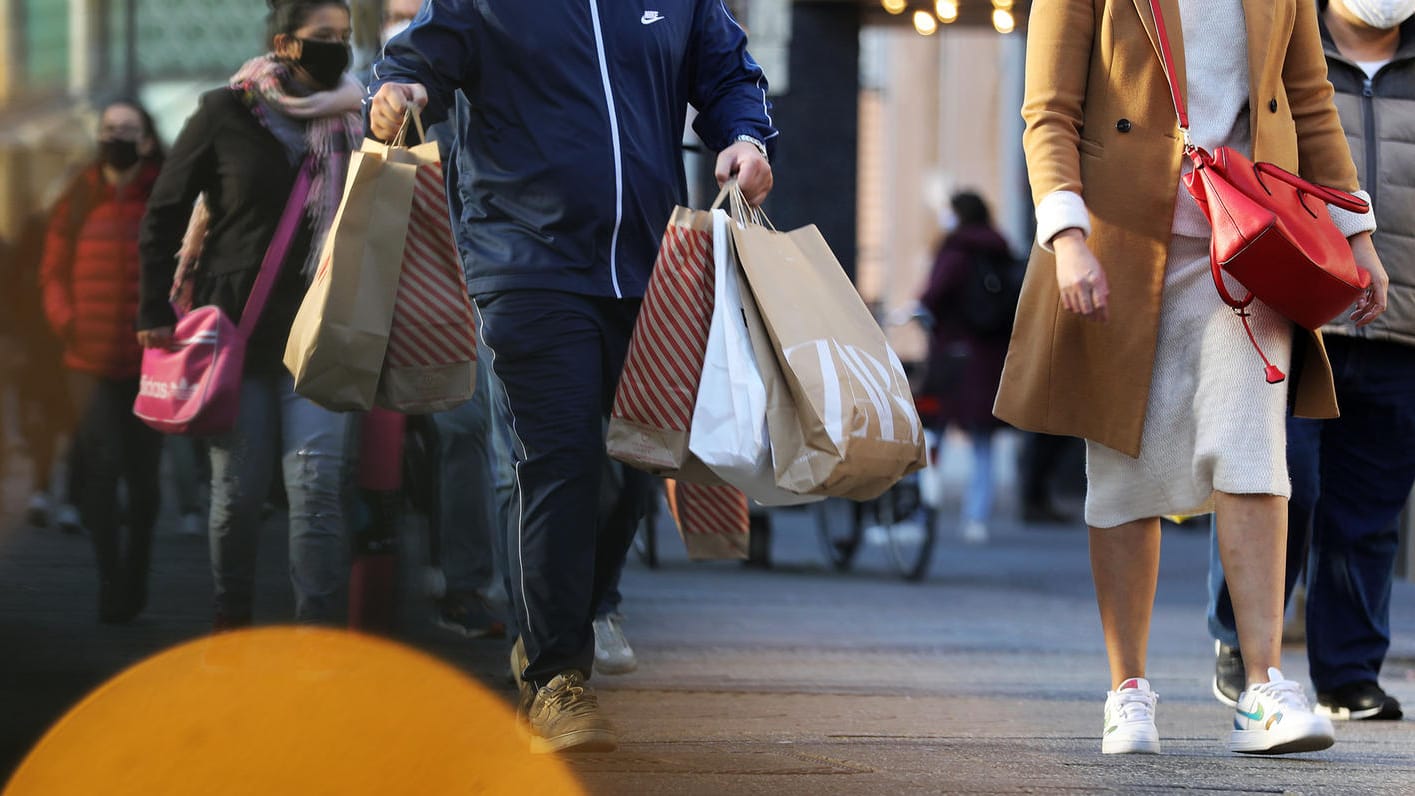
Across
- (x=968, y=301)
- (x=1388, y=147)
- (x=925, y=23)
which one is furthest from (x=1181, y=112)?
(x=968, y=301)

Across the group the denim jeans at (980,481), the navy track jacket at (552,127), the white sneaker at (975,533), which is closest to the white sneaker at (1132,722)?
the navy track jacket at (552,127)

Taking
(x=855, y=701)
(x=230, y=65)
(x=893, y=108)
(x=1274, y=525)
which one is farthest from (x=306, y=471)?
(x=893, y=108)

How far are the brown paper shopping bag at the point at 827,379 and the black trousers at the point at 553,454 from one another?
406mm

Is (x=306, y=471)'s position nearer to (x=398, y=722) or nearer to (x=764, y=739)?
(x=398, y=722)

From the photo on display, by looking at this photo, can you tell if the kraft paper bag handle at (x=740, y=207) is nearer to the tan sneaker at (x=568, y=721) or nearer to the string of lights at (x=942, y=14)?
the tan sneaker at (x=568, y=721)

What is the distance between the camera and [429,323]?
419 centimetres

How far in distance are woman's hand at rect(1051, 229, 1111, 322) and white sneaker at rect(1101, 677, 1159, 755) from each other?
81cm

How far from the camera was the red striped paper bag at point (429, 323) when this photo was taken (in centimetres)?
417

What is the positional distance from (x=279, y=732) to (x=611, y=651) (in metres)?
1.61

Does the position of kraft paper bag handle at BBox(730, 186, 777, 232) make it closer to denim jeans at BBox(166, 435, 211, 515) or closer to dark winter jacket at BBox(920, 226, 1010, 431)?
denim jeans at BBox(166, 435, 211, 515)

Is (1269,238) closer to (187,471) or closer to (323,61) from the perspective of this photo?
(323,61)

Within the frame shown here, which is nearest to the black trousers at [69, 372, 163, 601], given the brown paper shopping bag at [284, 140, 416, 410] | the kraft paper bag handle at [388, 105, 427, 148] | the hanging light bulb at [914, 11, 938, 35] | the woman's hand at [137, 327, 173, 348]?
the woman's hand at [137, 327, 173, 348]

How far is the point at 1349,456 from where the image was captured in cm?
518

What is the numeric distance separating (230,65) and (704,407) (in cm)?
140
